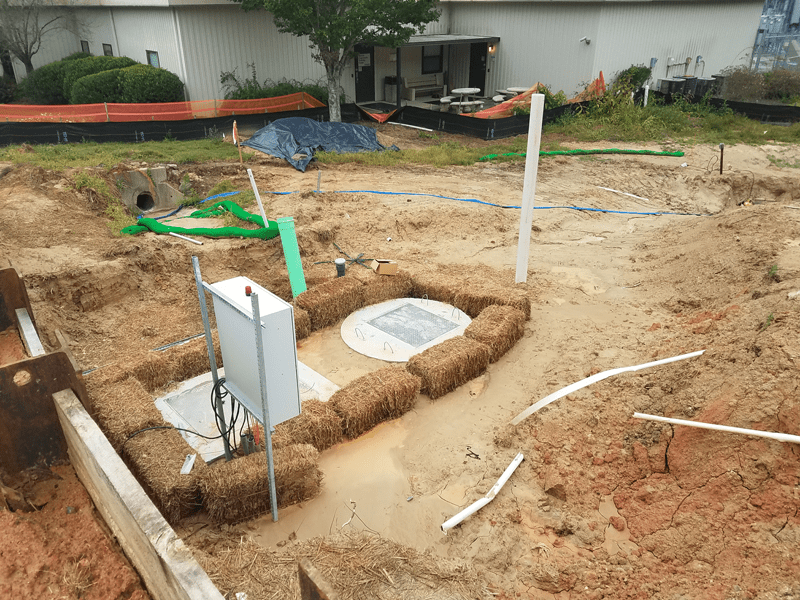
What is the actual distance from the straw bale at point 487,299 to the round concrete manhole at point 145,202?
1040cm

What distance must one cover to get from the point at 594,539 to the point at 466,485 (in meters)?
1.34

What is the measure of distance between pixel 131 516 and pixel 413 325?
5841 millimetres

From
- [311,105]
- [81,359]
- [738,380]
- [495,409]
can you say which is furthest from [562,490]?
[311,105]

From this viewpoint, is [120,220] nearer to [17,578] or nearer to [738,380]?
[17,578]

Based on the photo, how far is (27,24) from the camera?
→ 23797mm

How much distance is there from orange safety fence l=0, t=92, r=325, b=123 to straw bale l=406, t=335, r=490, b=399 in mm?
15716

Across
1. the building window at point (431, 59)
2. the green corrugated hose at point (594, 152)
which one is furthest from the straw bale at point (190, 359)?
the building window at point (431, 59)

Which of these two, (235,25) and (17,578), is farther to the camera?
(235,25)

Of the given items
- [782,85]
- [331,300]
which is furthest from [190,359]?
[782,85]

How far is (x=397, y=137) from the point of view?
20.4m

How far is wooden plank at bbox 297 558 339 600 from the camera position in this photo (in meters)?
2.75

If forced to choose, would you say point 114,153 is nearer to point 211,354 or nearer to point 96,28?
point 96,28

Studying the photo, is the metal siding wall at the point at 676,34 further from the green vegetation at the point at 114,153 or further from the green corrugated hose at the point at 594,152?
the green vegetation at the point at 114,153

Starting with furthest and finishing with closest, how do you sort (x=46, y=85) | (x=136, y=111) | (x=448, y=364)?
(x=46, y=85)
(x=136, y=111)
(x=448, y=364)
